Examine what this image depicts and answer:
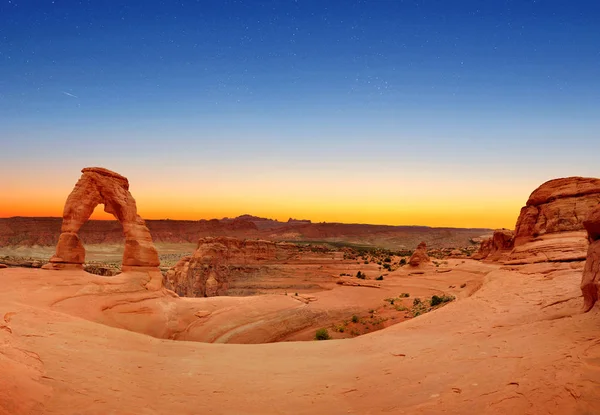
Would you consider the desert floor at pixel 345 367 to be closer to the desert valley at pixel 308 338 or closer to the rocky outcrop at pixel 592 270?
the desert valley at pixel 308 338

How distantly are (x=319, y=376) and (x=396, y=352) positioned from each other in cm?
236

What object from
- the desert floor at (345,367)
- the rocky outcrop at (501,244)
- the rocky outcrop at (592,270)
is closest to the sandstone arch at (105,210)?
the desert floor at (345,367)

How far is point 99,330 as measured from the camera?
12.5 m

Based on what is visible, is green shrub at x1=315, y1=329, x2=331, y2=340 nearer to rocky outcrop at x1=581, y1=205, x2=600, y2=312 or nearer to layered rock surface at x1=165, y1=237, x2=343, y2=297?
rocky outcrop at x1=581, y1=205, x2=600, y2=312

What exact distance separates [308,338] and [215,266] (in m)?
23.2

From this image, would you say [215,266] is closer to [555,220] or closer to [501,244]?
[501,244]

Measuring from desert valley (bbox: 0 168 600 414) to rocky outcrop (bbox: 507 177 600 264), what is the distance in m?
0.11

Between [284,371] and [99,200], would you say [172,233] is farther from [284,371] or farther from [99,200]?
[284,371]

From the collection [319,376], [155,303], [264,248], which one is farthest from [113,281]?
[264,248]

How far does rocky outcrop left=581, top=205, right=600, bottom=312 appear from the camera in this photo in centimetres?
807

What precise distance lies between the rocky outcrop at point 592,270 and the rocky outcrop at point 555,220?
43.2ft

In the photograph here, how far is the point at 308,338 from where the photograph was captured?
21594 millimetres

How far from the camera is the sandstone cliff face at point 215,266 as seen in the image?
4038cm

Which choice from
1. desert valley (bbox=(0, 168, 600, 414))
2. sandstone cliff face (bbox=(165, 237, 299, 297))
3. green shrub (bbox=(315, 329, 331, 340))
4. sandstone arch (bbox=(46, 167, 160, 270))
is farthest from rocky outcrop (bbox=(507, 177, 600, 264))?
sandstone cliff face (bbox=(165, 237, 299, 297))
